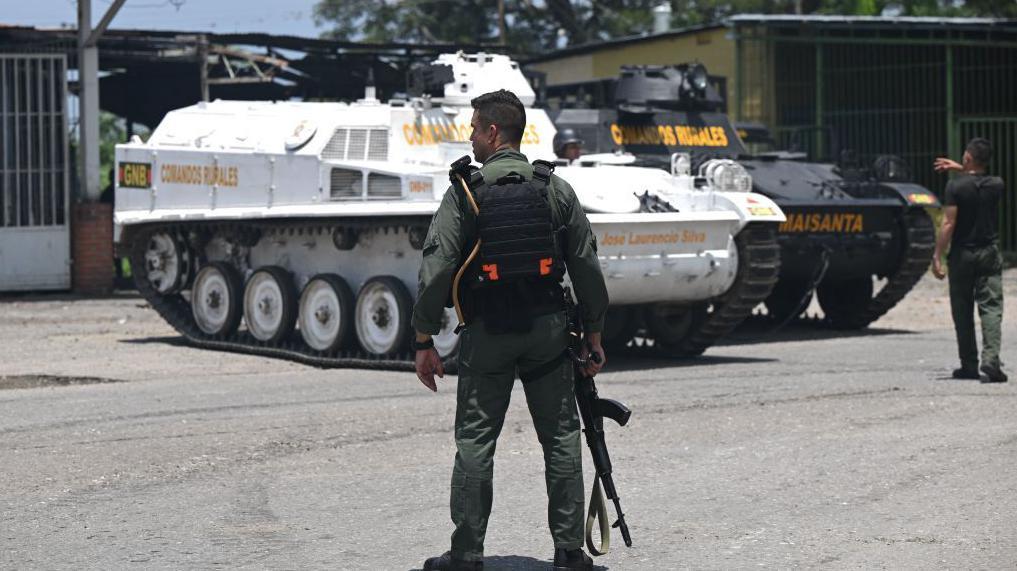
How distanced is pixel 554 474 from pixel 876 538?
149 centimetres

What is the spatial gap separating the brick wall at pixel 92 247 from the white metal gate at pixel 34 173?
5.6 inches

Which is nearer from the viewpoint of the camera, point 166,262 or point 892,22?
point 166,262

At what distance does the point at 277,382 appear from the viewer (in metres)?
13.1

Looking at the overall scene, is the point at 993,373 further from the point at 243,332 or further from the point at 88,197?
the point at 88,197

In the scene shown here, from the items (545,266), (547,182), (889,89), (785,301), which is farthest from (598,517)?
(889,89)

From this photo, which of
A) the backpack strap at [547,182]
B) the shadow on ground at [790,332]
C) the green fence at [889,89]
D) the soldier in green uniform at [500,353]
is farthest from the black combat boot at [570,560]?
the green fence at [889,89]

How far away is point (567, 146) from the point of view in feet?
51.6

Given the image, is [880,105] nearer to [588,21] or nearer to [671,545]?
[588,21]

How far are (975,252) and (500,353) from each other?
704 centimetres

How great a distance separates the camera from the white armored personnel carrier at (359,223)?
14.3 metres

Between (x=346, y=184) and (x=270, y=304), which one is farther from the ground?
(x=346, y=184)

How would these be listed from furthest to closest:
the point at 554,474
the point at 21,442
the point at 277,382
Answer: the point at 277,382 < the point at 21,442 < the point at 554,474

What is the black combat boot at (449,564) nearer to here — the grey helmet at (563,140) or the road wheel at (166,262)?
the grey helmet at (563,140)

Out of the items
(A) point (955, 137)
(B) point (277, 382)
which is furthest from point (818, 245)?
(A) point (955, 137)
